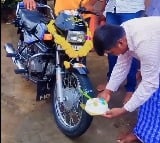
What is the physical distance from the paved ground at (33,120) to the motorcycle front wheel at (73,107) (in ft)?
0.36

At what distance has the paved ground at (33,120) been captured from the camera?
11.0 feet

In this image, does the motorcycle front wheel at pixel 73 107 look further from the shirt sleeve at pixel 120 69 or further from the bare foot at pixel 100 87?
the bare foot at pixel 100 87

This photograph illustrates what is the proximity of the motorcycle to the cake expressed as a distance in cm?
27

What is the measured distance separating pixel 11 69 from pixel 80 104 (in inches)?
59.5

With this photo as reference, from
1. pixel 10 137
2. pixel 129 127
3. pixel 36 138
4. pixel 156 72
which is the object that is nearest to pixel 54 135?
pixel 36 138

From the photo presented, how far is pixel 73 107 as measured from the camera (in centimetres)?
330

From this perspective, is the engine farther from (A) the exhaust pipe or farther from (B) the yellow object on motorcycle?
(B) the yellow object on motorcycle

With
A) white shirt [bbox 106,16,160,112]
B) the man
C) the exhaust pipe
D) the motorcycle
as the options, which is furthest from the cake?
the exhaust pipe

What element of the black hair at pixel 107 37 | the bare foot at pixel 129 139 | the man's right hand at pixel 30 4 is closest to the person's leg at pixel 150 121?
the bare foot at pixel 129 139

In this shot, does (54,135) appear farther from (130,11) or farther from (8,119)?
(130,11)

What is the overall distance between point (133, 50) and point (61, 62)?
35.6 inches

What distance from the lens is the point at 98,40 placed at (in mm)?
2404

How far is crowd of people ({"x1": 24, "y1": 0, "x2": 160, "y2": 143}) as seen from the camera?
2445mm

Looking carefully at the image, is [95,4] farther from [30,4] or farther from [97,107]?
[97,107]
